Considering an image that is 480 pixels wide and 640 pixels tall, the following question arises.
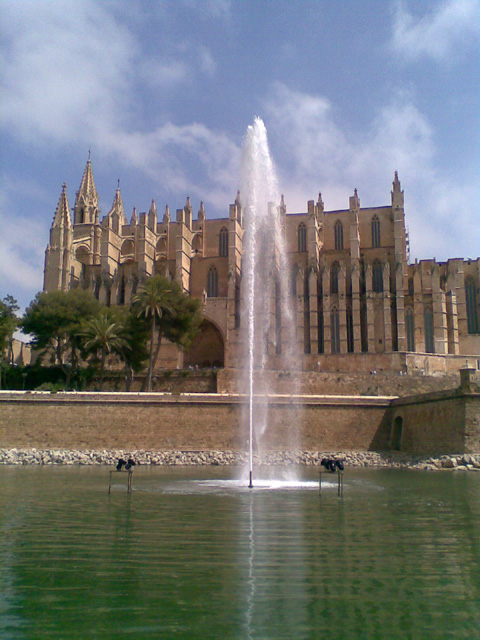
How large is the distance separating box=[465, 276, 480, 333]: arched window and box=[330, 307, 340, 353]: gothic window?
1212cm

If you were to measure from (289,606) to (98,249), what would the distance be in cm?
6610

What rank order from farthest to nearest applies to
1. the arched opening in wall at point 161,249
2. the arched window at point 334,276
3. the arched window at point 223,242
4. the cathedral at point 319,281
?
the arched opening in wall at point 161,249
the arched window at point 223,242
the arched window at point 334,276
the cathedral at point 319,281

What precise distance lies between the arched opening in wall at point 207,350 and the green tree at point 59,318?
15.6 meters

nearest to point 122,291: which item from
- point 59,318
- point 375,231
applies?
point 59,318

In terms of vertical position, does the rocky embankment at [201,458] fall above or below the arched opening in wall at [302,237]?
below

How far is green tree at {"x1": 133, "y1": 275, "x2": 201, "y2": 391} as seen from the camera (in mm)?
44219

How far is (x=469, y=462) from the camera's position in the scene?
2803 centimetres

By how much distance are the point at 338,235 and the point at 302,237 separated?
3.85m

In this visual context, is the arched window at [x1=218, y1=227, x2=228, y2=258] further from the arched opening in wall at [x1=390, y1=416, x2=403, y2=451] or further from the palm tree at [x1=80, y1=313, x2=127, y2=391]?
the arched opening in wall at [x1=390, y1=416, x2=403, y2=451]

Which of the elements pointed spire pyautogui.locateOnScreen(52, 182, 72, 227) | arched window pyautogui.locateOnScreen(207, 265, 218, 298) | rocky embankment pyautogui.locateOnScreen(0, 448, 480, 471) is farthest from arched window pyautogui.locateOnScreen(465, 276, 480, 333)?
pointed spire pyautogui.locateOnScreen(52, 182, 72, 227)

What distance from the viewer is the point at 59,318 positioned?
45562 millimetres

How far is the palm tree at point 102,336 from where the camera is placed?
42500 mm

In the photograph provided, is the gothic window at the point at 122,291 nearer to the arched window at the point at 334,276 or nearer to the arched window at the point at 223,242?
the arched window at the point at 223,242

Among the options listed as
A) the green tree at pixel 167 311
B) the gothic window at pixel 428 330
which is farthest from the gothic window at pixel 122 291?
the gothic window at pixel 428 330
